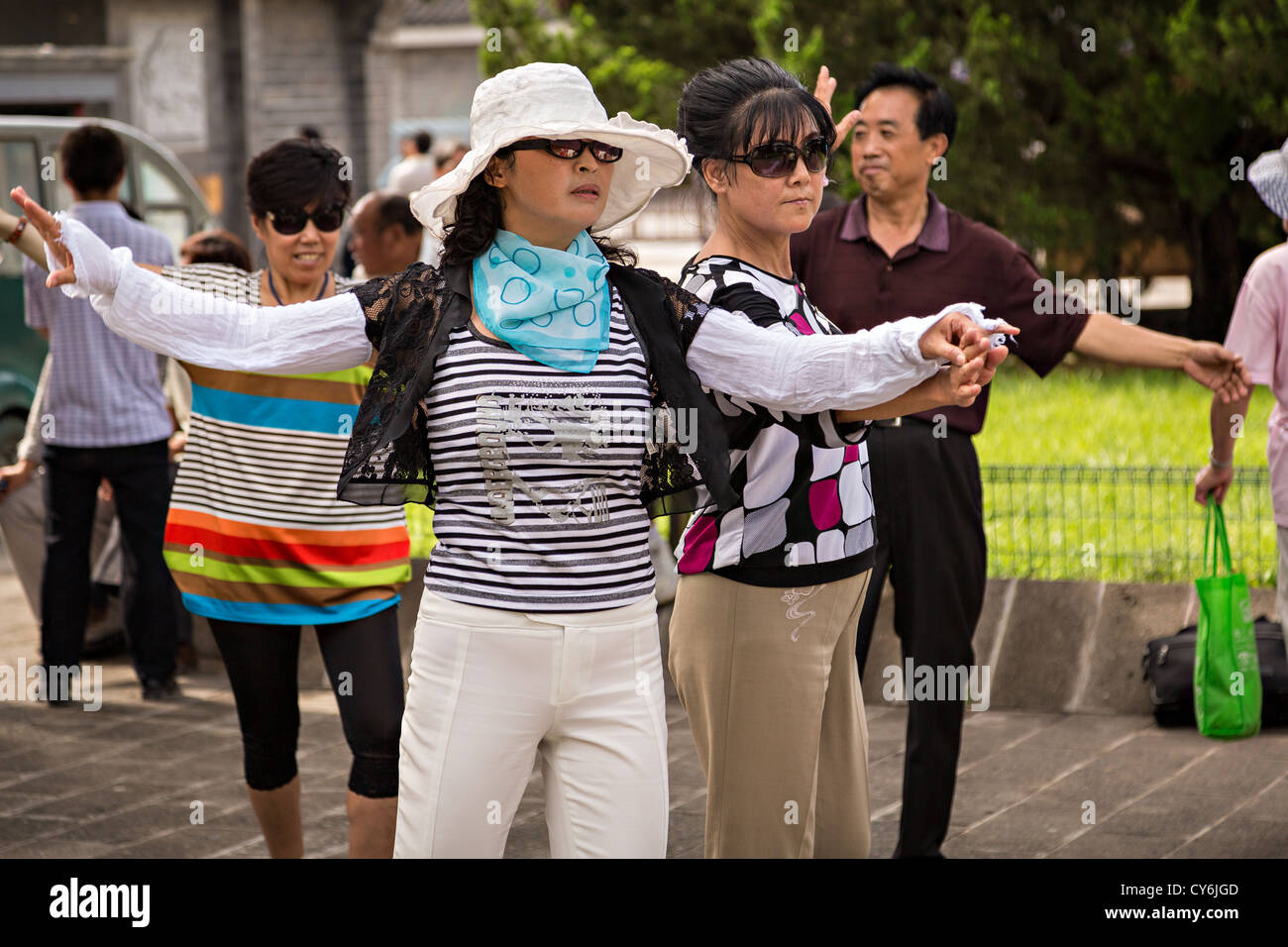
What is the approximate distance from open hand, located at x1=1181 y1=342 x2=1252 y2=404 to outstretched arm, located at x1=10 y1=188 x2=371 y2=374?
1899mm

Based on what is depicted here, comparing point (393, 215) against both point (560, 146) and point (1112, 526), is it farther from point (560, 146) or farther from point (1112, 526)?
point (1112, 526)

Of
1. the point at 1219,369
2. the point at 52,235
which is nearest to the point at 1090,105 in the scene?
the point at 1219,369

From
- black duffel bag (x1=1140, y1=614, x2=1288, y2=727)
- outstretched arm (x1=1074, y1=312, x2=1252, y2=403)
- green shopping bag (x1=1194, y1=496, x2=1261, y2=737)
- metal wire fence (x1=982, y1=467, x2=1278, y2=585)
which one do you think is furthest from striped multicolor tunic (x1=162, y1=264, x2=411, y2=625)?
metal wire fence (x1=982, y1=467, x2=1278, y2=585)

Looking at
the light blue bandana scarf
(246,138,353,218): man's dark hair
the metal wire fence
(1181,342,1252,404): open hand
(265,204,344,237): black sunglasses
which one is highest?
(246,138,353,218): man's dark hair

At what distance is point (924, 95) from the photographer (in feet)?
15.3

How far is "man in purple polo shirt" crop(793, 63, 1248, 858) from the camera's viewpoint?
4.52 metres

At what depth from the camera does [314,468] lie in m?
4.00

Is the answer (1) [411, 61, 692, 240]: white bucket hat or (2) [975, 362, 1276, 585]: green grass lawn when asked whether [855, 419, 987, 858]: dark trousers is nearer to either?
(1) [411, 61, 692, 240]: white bucket hat

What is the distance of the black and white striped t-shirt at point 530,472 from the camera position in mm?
2773

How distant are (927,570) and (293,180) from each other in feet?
6.35

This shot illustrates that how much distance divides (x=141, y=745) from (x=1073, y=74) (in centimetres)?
1056

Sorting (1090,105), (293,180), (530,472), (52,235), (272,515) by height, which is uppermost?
(1090,105)

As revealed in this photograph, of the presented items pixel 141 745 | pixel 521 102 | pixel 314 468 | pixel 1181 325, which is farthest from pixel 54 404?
pixel 1181 325
